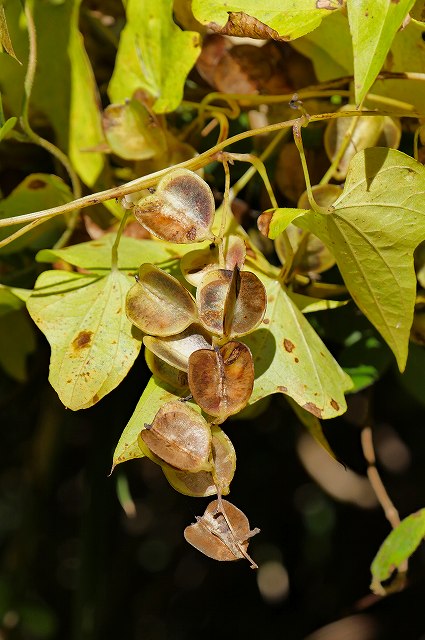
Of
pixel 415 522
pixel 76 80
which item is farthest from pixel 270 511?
pixel 76 80

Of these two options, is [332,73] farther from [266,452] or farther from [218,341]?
[266,452]

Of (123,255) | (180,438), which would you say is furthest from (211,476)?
(123,255)

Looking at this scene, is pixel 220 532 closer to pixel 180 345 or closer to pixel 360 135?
pixel 180 345

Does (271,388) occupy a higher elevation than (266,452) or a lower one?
higher

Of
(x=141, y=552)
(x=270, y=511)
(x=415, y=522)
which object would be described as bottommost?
(x=141, y=552)

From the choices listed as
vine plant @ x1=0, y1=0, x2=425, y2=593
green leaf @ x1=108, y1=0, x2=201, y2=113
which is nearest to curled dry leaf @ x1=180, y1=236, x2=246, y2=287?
vine plant @ x1=0, y1=0, x2=425, y2=593

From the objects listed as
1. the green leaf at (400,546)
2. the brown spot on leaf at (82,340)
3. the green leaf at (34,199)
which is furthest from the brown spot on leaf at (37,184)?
the green leaf at (400,546)

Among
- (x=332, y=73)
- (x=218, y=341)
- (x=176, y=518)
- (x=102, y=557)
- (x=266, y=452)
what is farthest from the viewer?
(x=176, y=518)
